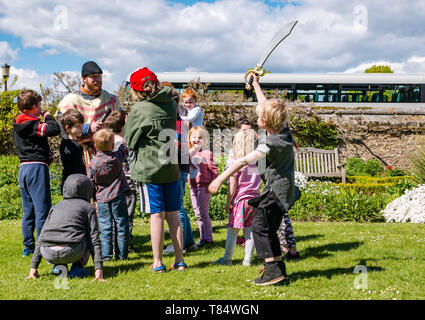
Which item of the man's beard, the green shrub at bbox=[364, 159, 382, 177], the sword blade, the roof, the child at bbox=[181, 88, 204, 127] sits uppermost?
the roof

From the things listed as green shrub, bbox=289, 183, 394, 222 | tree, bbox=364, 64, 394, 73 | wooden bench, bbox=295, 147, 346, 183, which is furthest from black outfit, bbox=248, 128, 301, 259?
tree, bbox=364, 64, 394, 73

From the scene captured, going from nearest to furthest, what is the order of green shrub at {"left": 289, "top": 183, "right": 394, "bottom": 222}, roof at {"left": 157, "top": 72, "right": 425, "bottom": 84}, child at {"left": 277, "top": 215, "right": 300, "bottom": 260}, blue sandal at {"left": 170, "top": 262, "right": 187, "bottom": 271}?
blue sandal at {"left": 170, "top": 262, "right": 187, "bottom": 271}, child at {"left": 277, "top": 215, "right": 300, "bottom": 260}, green shrub at {"left": 289, "top": 183, "right": 394, "bottom": 222}, roof at {"left": 157, "top": 72, "right": 425, "bottom": 84}

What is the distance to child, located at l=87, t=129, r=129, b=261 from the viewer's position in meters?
4.25

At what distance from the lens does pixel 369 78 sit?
63.2ft

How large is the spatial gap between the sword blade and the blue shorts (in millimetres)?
1486

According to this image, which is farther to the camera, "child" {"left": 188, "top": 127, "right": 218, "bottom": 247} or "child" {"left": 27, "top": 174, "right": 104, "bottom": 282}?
"child" {"left": 188, "top": 127, "right": 218, "bottom": 247}

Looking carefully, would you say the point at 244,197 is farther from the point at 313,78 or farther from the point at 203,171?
the point at 313,78

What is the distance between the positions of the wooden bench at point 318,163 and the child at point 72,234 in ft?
26.8

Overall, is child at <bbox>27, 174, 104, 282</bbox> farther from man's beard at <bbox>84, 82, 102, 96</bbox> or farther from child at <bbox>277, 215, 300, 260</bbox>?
child at <bbox>277, 215, 300, 260</bbox>

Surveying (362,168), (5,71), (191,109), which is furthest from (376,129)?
(5,71)

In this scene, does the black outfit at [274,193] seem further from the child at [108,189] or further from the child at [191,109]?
the child at [191,109]

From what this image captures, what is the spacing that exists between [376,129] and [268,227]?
1219cm

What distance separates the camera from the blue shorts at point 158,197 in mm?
3715

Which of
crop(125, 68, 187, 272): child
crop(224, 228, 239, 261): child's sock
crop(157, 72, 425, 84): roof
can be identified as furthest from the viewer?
crop(157, 72, 425, 84): roof
